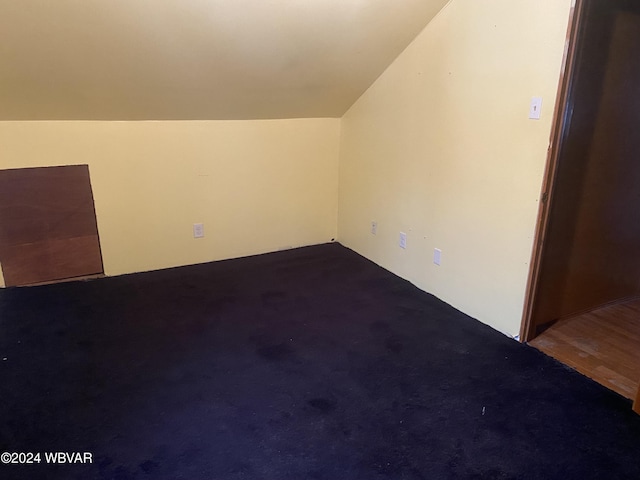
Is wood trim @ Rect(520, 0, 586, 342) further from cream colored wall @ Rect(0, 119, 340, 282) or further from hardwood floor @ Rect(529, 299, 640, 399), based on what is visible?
cream colored wall @ Rect(0, 119, 340, 282)

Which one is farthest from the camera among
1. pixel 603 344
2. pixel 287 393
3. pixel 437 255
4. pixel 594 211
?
pixel 437 255

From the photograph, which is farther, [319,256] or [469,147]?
[319,256]

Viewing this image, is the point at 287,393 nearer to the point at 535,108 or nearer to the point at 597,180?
the point at 535,108

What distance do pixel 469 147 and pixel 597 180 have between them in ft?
2.23

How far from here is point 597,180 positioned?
2344mm

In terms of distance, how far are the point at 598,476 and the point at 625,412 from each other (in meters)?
0.42

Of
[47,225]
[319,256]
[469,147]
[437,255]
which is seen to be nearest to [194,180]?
[47,225]

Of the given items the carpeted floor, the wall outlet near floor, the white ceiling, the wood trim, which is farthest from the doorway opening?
the white ceiling

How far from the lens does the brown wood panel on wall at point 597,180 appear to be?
6.75 feet

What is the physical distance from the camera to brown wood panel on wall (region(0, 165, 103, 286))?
271 centimetres

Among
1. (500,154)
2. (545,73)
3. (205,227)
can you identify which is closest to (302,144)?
(205,227)

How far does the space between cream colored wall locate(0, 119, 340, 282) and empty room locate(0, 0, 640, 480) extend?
17 millimetres

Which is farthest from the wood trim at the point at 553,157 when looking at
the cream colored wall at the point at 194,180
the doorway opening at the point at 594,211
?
the cream colored wall at the point at 194,180

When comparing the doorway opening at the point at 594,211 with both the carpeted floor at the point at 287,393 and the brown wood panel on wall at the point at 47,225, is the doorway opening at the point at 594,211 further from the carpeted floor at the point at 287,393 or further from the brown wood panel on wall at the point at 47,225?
the brown wood panel on wall at the point at 47,225
